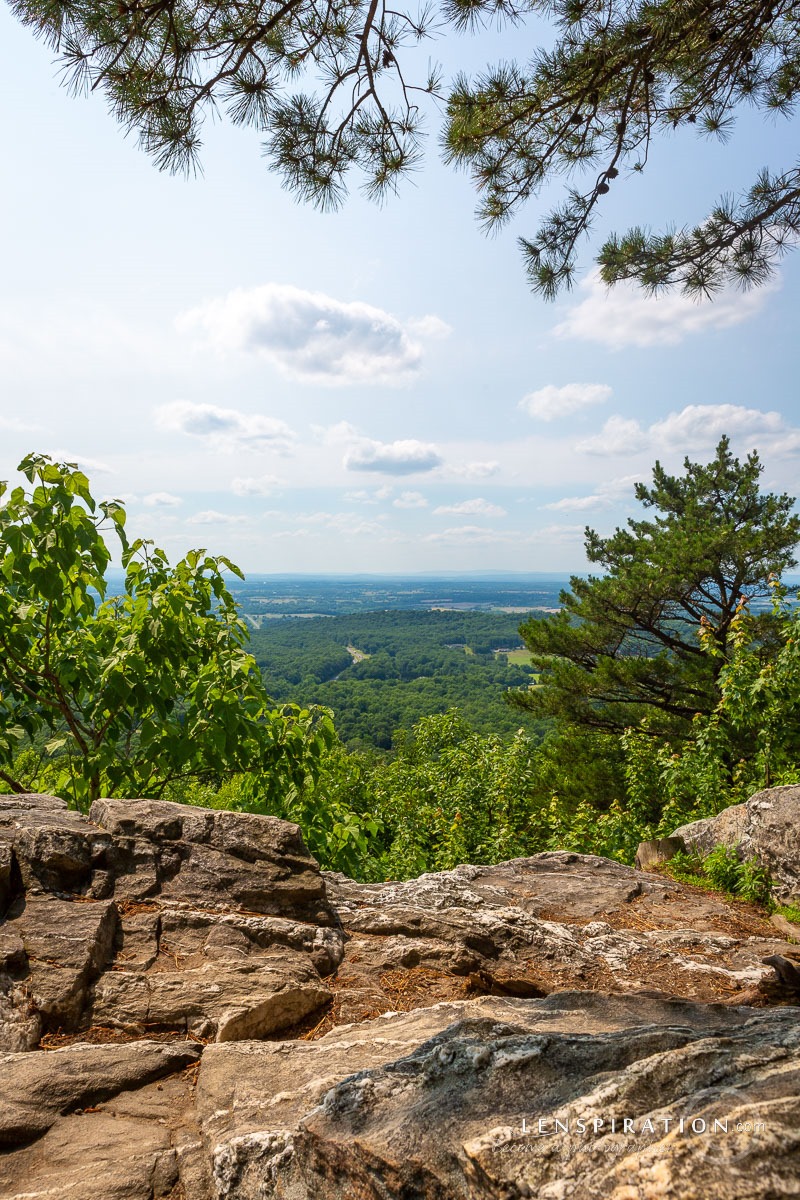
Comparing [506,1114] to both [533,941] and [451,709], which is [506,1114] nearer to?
[533,941]

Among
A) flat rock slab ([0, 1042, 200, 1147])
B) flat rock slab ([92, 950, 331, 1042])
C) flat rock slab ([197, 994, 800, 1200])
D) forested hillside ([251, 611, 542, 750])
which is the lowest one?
forested hillside ([251, 611, 542, 750])

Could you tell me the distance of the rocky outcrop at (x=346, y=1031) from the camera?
1.42 m

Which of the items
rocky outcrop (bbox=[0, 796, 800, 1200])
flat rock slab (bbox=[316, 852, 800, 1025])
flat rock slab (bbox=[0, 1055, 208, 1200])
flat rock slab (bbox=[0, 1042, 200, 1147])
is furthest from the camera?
flat rock slab (bbox=[316, 852, 800, 1025])

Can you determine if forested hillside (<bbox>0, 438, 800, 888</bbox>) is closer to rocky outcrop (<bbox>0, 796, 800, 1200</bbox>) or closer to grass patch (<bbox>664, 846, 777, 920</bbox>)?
rocky outcrop (<bbox>0, 796, 800, 1200</bbox>)

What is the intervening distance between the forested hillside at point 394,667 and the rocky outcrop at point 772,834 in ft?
42.6

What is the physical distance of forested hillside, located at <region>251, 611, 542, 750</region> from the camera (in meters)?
55.1

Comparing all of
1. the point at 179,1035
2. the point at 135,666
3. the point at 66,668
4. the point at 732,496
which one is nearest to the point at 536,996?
the point at 179,1035

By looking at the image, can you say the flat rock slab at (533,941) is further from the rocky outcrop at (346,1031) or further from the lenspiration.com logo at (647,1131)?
the lenspiration.com logo at (647,1131)

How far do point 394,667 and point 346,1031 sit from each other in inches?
3673

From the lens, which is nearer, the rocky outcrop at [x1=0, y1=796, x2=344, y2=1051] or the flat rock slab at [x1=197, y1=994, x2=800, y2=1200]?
the flat rock slab at [x1=197, y1=994, x2=800, y2=1200]

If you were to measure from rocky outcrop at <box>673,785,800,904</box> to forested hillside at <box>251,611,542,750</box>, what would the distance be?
42.6 ft

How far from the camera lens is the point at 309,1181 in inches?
60.8

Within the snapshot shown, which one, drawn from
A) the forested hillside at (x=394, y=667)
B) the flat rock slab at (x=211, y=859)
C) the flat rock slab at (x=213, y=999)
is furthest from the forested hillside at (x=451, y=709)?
the forested hillside at (x=394, y=667)

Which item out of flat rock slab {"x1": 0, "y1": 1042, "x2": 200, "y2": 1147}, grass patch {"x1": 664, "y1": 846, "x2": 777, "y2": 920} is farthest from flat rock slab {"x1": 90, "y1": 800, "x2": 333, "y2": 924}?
grass patch {"x1": 664, "y1": 846, "x2": 777, "y2": 920}
